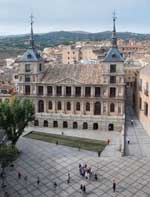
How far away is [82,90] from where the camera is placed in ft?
280

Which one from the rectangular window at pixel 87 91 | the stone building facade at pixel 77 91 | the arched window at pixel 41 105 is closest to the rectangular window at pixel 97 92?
the stone building facade at pixel 77 91

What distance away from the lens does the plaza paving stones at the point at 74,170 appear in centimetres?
5253

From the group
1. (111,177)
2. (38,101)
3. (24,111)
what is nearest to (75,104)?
(38,101)

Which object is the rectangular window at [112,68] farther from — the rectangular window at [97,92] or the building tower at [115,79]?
the rectangular window at [97,92]

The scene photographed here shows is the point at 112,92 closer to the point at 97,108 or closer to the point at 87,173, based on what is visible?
the point at 97,108

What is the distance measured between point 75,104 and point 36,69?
13549mm

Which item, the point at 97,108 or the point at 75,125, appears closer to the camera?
the point at 97,108

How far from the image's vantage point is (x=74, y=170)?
60250 millimetres

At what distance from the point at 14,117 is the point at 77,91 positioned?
2539cm

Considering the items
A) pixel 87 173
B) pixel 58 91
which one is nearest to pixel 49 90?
pixel 58 91

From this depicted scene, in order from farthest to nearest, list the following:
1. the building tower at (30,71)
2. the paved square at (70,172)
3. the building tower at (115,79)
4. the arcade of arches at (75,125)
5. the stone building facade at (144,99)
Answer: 1. the building tower at (30,71)
2. the arcade of arches at (75,125)
3. the building tower at (115,79)
4. the stone building facade at (144,99)
5. the paved square at (70,172)

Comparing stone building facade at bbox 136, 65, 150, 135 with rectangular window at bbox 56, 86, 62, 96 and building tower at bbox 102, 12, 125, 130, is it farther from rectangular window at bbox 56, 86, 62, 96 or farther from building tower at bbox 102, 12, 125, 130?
rectangular window at bbox 56, 86, 62, 96

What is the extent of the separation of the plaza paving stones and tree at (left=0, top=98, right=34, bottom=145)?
214 inches

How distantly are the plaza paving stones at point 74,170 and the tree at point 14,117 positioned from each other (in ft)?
17.8
